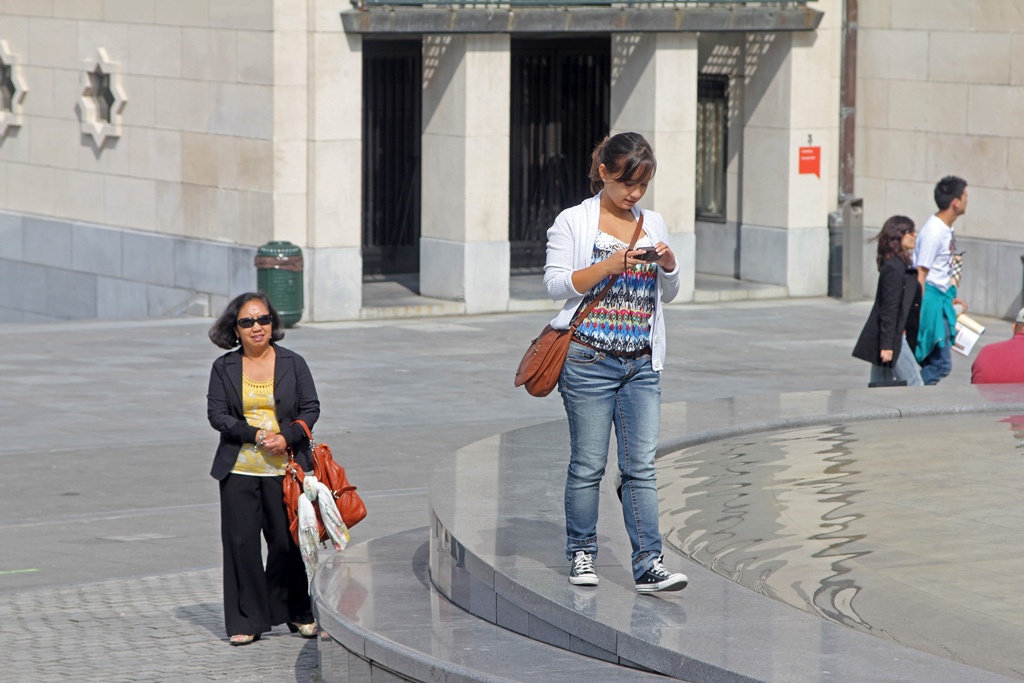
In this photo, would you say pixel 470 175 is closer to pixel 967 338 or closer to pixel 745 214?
pixel 745 214

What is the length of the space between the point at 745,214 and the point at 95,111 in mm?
8239

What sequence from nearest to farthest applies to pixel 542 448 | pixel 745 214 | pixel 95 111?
pixel 542 448 → pixel 95 111 → pixel 745 214

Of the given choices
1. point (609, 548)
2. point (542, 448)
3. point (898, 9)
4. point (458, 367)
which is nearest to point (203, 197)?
point (458, 367)

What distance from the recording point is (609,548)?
23.6 feet

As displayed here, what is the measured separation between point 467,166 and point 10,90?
6618 mm

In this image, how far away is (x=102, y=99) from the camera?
21.9m

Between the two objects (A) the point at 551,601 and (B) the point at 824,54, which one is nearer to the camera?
(A) the point at 551,601

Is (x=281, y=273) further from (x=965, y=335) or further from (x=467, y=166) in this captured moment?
(x=965, y=335)

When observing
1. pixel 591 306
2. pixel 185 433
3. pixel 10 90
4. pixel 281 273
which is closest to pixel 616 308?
pixel 591 306

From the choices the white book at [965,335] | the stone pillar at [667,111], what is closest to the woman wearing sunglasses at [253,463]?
the white book at [965,335]

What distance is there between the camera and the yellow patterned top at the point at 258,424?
8141mm

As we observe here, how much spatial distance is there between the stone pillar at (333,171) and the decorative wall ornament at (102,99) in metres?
3.03

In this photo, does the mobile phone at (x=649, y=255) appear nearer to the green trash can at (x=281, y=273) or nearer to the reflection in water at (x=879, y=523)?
the reflection in water at (x=879, y=523)

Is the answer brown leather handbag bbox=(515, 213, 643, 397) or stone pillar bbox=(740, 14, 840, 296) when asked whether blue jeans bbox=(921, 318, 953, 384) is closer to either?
brown leather handbag bbox=(515, 213, 643, 397)
